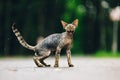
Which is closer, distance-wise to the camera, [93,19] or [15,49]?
[15,49]

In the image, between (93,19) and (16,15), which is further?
(93,19)

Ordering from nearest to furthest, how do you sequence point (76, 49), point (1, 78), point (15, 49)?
point (1, 78), point (15, 49), point (76, 49)

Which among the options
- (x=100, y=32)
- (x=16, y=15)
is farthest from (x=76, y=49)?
(x=16, y=15)

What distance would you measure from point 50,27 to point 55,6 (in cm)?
184

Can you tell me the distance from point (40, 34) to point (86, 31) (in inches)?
359

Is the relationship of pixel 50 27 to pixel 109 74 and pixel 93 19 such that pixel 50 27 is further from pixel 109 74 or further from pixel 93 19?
pixel 109 74

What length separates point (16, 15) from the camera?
54656 millimetres

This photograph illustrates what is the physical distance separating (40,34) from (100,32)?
339 inches

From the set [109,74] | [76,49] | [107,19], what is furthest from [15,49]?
[109,74]

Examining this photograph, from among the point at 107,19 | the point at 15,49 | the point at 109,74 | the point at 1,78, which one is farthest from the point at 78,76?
the point at 107,19

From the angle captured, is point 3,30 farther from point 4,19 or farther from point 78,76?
point 78,76

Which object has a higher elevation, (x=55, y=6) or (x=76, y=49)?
(x=55, y=6)

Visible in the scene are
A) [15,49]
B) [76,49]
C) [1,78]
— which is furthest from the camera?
[76,49]

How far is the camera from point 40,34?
54.0m
